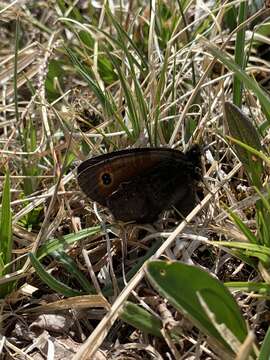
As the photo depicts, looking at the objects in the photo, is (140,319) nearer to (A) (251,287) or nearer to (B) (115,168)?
(A) (251,287)

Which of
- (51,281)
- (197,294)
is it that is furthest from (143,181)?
(197,294)

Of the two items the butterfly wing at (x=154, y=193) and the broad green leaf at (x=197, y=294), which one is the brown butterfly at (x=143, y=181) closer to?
the butterfly wing at (x=154, y=193)

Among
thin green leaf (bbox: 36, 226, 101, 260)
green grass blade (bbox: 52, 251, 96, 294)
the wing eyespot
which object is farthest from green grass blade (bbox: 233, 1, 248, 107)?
green grass blade (bbox: 52, 251, 96, 294)

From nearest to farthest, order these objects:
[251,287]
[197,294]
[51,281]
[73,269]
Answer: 1. [197,294]
2. [251,287]
3. [51,281]
4. [73,269]

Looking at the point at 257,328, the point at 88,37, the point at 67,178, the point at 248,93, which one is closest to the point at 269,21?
the point at 248,93

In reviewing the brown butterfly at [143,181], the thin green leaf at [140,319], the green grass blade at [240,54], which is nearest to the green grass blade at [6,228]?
the brown butterfly at [143,181]

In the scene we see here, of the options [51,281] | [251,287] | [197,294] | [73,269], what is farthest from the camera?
[73,269]

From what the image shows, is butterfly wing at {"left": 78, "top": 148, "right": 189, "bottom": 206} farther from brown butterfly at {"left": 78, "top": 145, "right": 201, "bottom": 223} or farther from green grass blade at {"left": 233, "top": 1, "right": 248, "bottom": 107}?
green grass blade at {"left": 233, "top": 1, "right": 248, "bottom": 107}

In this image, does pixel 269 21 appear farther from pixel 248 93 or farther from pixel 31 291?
pixel 31 291

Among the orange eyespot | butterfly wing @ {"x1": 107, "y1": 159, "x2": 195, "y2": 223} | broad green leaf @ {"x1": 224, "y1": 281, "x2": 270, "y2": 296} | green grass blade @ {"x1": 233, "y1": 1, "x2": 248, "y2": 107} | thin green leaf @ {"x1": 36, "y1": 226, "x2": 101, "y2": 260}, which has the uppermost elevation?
green grass blade @ {"x1": 233, "y1": 1, "x2": 248, "y2": 107}
